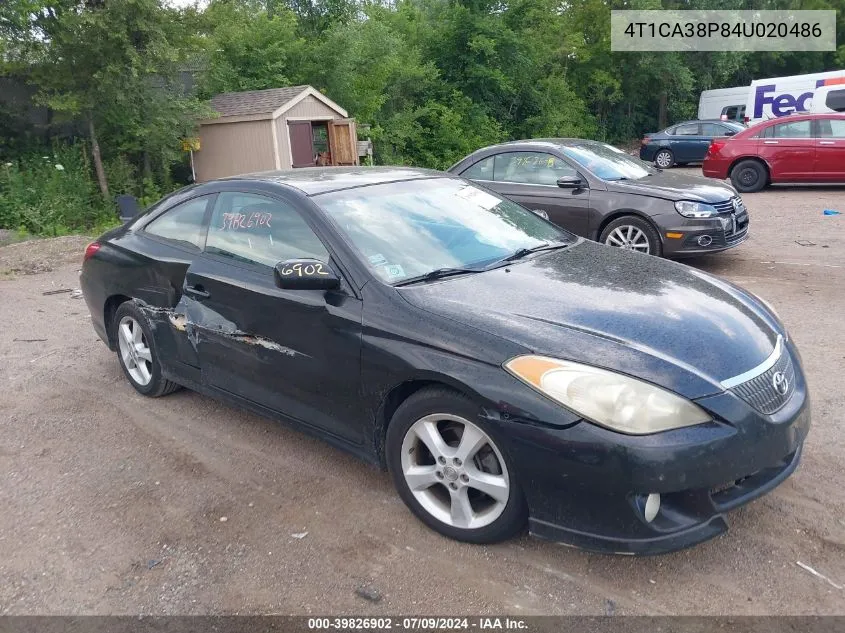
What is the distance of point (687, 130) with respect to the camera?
21.7m

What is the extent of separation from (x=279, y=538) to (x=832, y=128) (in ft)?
45.2

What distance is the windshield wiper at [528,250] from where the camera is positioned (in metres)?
3.73

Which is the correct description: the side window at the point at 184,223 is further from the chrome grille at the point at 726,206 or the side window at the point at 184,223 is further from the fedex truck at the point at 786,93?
the fedex truck at the point at 786,93

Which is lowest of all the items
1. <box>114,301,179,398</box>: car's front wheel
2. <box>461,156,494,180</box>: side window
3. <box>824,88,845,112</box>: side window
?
<box>114,301,179,398</box>: car's front wheel

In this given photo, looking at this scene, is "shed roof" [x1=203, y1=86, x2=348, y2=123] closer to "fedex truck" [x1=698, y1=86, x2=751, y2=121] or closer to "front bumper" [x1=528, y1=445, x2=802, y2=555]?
"front bumper" [x1=528, y1=445, x2=802, y2=555]

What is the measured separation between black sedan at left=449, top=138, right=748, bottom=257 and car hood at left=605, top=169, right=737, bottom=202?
10 mm

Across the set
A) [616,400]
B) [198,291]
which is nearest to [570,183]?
[198,291]

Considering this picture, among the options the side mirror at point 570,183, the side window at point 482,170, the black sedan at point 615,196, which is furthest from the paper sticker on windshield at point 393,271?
the side window at point 482,170

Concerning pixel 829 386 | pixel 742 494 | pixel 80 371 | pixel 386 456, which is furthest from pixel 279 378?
pixel 829 386

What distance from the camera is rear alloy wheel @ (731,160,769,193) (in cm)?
1433

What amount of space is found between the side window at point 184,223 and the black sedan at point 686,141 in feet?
65.4

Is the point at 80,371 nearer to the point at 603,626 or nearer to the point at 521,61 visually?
the point at 603,626

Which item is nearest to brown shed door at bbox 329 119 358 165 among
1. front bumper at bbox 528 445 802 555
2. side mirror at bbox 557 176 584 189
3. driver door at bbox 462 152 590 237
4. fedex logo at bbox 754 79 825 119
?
driver door at bbox 462 152 590 237

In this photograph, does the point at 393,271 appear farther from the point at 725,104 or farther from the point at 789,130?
the point at 725,104
